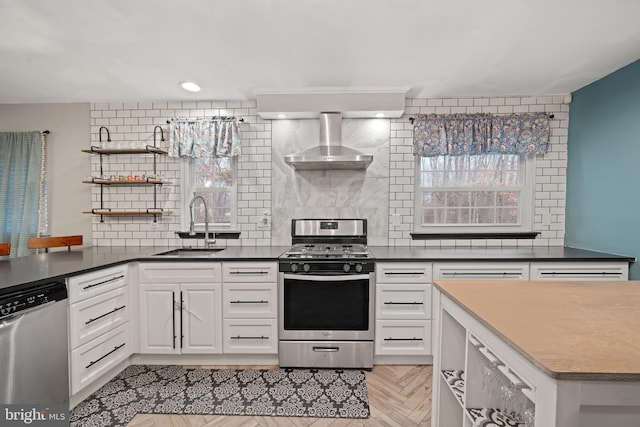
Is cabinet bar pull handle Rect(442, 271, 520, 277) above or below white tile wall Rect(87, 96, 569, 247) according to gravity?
below

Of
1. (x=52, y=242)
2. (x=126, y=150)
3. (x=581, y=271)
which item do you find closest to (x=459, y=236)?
(x=581, y=271)

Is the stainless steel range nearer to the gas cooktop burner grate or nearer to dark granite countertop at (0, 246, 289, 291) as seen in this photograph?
the gas cooktop burner grate

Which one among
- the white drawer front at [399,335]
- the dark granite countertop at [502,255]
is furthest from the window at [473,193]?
the white drawer front at [399,335]

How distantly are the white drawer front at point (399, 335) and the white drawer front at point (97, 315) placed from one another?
206cm

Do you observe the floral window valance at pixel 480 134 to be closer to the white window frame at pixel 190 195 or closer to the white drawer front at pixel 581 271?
the white drawer front at pixel 581 271

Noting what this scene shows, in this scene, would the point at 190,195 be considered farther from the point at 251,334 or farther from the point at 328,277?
the point at 328,277

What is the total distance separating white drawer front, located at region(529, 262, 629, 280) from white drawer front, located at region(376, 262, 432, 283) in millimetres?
852

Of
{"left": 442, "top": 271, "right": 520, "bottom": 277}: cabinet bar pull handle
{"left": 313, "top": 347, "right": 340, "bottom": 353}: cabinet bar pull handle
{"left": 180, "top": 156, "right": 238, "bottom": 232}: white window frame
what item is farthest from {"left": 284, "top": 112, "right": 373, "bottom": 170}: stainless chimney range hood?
{"left": 313, "top": 347, "right": 340, "bottom": 353}: cabinet bar pull handle

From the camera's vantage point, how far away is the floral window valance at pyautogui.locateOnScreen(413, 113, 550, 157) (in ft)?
9.85

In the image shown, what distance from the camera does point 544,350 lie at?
78 cm

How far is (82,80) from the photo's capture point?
263 cm

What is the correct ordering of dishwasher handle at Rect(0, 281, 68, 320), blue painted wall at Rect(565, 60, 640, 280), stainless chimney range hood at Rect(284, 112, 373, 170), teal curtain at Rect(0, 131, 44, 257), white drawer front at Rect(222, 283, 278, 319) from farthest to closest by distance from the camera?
teal curtain at Rect(0, 131, 44, 257) < stainless chimney range hood at Rect(284, 112, 373, 170) < white drawer front at Rect(222, 283, 278, 319) < blue painted wall at Rect(565, 60, 640, 280) < dishwasher handle at Rect(0, 281, 68, 320)

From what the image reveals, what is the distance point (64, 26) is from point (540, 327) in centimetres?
290

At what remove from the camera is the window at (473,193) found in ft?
10.3
